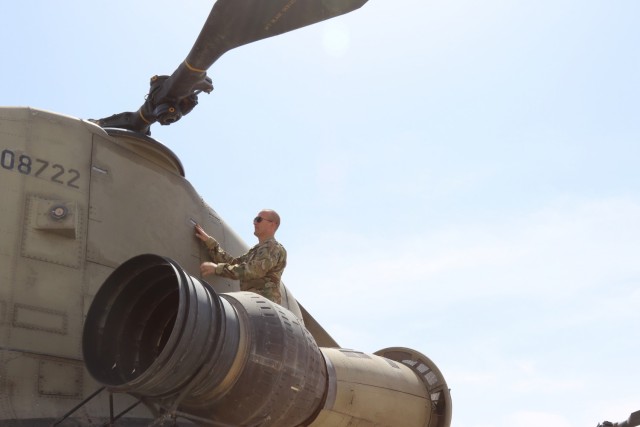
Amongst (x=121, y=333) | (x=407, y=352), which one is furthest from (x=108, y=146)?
(x=407, y=352)

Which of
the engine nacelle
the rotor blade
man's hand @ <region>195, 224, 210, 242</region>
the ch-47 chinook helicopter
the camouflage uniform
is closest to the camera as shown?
the engine nacelle

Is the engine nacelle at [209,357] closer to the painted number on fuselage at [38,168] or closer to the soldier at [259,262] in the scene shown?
the soldier at [259,262]

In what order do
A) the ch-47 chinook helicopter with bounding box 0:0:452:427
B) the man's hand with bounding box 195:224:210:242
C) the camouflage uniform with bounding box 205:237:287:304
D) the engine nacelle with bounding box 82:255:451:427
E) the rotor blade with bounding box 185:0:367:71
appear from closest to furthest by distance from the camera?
the engine nacelle with bounding box 82:255:451:427
the ch-47 chinook helicopter with bounding box 0:0:452:427
the rotor blade with bounding box 185:0:367:71
the camouflage uniform with bounding box 205:237:287:304
the man's hand with bounding box 195:224:210:242

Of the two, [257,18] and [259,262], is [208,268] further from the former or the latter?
[257,18]

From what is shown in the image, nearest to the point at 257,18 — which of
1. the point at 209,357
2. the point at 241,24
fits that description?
the point at 241,24

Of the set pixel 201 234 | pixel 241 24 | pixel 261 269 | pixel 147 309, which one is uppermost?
Answer: pixel 241 24

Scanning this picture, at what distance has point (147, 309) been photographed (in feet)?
15.9

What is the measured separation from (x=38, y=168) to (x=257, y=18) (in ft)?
6.24

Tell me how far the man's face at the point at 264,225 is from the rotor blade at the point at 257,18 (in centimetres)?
134

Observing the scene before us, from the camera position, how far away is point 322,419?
4930mm

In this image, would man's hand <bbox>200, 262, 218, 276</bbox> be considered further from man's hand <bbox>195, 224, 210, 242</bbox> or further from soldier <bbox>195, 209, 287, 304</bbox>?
man's hand <bbox>195, 224, 210, 242</bbox>

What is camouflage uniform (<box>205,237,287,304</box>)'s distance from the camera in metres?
6.12

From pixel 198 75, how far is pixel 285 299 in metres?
2.34

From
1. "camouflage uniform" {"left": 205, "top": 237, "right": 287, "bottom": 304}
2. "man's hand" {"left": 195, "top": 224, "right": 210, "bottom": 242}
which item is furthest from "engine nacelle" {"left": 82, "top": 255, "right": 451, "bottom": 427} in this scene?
"man's hand" {"left": 195, "top": 224, "right": 210, "bottom": 242}
